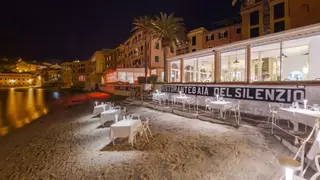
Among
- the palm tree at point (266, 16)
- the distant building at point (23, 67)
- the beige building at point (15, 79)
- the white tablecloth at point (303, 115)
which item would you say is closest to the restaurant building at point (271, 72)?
the white tablecloth at point (303, 115)

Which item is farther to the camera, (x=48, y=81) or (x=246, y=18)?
(x=48, y=81)

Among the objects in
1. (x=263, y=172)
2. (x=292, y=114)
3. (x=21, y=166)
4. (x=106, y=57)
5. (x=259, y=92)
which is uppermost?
(x=106, y=57)

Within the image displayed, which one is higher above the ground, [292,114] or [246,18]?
[246,18]

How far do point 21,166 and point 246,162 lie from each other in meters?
6.95

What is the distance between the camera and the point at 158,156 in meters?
5.23

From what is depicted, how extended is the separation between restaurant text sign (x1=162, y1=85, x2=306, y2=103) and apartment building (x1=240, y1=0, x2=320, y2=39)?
1681 cm

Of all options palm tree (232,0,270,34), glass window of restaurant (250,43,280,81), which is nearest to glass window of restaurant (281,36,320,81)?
glass window of restaurant (250,43,280,81)

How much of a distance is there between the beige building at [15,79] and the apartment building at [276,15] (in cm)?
8865

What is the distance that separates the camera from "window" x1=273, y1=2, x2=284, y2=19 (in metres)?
21.1

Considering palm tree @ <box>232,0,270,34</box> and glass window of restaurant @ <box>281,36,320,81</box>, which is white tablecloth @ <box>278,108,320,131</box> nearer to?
glass window of restaurant @ <box>281,36,320,81</box>

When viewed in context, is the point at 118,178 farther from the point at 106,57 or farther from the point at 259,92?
the point at 106,57

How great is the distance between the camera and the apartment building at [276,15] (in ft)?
63.9

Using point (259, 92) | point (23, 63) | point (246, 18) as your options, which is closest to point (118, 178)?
point (259, 92)

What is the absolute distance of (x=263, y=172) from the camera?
4.04 m
